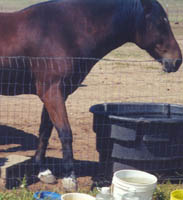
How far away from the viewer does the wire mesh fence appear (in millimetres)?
4788

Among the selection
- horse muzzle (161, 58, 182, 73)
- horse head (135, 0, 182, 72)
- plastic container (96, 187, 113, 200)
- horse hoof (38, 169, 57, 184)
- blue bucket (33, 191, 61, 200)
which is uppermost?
horse head (135, 0, 182, 72)

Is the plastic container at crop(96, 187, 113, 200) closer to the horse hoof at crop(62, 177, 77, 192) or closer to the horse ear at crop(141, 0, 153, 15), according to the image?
the horse hoof at crop(62, 177, 77, 192)

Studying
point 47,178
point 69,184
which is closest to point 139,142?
point 69,184

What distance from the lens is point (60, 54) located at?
15.3 feet

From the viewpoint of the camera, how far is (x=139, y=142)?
4629 mm

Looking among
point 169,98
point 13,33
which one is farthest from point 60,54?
point 169,98

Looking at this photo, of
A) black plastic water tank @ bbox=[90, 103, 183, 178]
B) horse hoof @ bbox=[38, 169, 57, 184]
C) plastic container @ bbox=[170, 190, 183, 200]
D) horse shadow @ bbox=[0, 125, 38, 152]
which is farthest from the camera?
horse shadow @ bbox=[0, 125, 38, 152]

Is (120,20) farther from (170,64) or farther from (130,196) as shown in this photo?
(130,196)

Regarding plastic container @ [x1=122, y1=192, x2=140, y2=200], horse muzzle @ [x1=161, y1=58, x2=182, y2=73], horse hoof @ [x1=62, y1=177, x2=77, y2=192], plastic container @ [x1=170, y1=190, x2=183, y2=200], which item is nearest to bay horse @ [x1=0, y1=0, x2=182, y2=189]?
horse hoof @ [x1=62, y1=177, x2=77, y2=192]

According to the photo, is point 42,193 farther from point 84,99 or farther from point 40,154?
point 84,99

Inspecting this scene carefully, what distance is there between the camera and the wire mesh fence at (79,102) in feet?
15.7

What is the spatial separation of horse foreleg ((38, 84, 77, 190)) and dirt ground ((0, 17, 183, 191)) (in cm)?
17

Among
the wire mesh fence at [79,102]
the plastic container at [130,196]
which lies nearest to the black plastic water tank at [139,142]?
the wire mesh fence at [79,102]

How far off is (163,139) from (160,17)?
1378 mm
